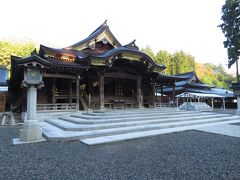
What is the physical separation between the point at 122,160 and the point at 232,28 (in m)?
27.8

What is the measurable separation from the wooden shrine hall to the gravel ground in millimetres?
6322

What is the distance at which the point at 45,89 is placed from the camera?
13758 mm

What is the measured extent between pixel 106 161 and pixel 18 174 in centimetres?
180

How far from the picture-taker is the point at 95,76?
1368 centimetres

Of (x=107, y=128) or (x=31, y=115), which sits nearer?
(x=31, y=115)

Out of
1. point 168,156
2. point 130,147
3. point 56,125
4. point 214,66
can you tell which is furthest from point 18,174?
point 214,66

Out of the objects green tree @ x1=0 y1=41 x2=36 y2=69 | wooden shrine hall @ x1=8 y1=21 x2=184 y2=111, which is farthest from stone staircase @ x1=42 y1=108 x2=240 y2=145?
green tree @ x1=0 y1=41 x2=36 y2=69

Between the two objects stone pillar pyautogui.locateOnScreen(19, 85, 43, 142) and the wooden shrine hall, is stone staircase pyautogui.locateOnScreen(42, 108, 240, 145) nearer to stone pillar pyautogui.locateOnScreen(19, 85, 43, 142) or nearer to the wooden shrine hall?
stone pillar pyautogui.locateOnScreen(19, 85, 43, 142)

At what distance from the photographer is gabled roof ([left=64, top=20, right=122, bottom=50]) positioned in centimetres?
1628

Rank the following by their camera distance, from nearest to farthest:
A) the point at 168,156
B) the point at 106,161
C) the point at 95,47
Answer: the point at 106,161
the point at 168,156
the point at 95,47

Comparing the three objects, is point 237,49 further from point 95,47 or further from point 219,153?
point 219,153

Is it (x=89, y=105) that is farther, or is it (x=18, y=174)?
(x=89, y=105)

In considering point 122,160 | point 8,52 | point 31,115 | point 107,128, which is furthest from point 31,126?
point 8,52

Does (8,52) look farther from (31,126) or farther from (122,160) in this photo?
(122,160)
